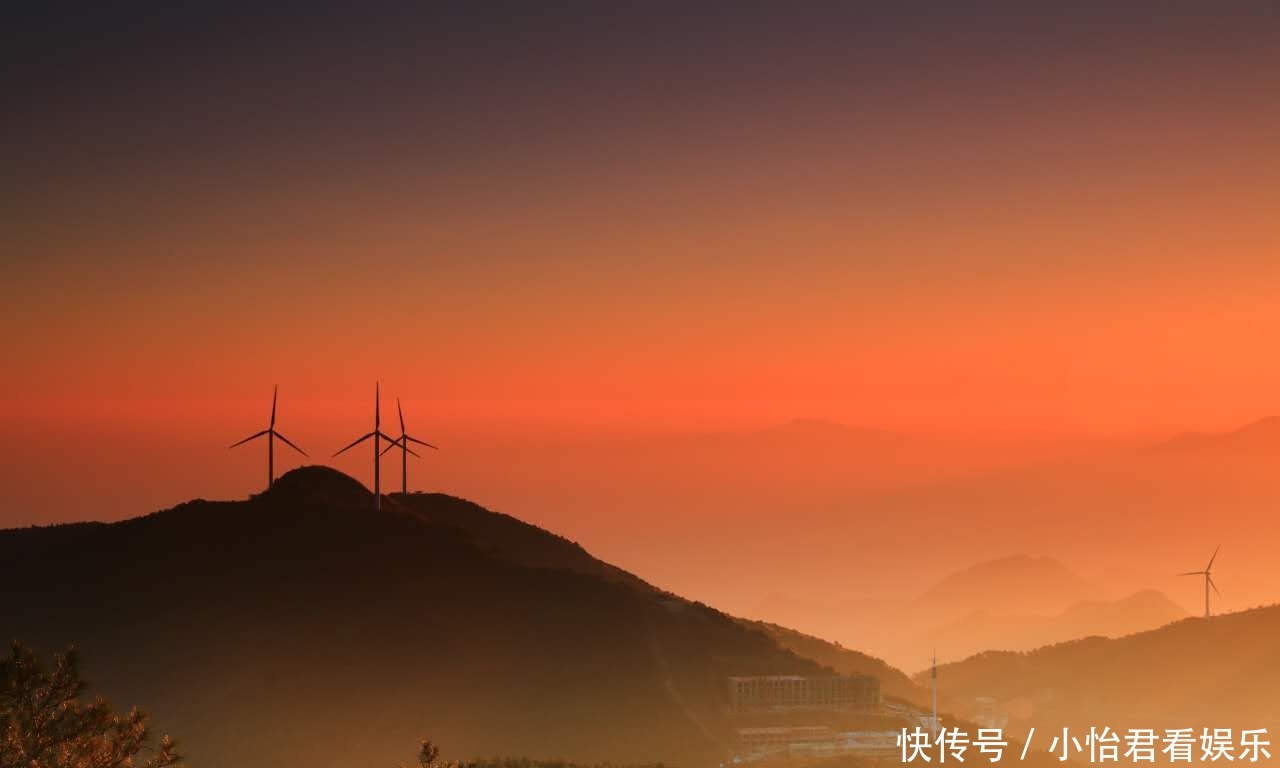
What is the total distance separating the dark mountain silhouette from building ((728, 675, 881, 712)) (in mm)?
2304

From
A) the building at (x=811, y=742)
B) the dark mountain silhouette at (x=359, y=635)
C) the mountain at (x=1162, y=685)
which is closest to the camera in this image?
the building at (x=811, y=742)

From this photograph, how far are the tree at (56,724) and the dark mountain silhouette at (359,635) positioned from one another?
2477 inches

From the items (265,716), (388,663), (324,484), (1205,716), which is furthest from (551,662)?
(1205,716)

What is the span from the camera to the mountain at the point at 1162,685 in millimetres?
166125

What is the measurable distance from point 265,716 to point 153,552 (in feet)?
128

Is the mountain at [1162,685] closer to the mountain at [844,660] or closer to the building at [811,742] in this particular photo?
the mountain at [844,660]

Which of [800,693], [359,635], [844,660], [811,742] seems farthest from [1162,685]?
[359,635]

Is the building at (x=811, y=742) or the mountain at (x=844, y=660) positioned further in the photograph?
the mountain at (x=844, y=660)

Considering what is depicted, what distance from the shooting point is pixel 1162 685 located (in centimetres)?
18012

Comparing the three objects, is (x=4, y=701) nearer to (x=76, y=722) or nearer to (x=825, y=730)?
(x=76, y=722)

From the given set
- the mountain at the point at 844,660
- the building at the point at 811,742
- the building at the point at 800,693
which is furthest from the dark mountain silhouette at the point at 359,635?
the mountain at the point at 844,660

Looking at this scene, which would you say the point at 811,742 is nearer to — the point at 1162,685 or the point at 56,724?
the point at 56,724

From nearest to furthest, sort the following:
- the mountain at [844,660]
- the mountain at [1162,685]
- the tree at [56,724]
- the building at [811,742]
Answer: the tree at [56,724] < the building at [811,742] < the mountain at [844,660] < the mountain at [1162,685]

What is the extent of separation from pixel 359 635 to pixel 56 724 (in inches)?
3381
